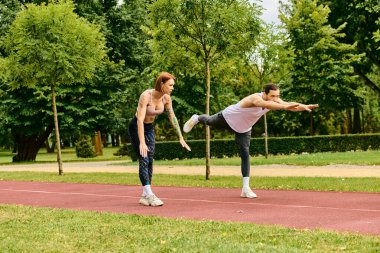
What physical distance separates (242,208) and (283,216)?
3.52 ft

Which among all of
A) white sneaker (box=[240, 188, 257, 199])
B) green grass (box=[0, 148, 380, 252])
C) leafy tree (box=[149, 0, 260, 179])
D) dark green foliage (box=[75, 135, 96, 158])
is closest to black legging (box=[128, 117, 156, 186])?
green grass (box=[0, 148, 380, 252])

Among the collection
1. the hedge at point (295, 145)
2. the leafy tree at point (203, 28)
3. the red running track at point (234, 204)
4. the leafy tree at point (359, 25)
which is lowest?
the red running track at point (234, 204)

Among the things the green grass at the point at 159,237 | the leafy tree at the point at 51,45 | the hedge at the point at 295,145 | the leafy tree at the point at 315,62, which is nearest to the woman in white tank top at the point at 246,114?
the green grass at the point at 159,237

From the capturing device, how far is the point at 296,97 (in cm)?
3044

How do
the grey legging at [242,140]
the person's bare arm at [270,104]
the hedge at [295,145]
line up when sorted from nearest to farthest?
the person's bare arm at [270,104] → the grey legging at [242,140] → the hedge at [295,145]

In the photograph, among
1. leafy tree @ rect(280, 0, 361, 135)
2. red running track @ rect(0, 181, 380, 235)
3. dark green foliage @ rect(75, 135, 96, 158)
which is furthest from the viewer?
dark green foliage @ rect(75, 135, 96, 158)

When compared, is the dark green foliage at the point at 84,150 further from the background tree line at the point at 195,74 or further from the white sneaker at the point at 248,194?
the white sneaker at the point at 248,194

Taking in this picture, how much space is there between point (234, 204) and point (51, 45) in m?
11.3

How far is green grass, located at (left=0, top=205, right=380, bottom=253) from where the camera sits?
222 inches

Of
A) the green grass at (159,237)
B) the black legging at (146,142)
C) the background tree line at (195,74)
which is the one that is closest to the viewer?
the green grass at (159,237)

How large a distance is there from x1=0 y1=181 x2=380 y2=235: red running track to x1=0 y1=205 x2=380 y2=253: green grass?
2.31ft

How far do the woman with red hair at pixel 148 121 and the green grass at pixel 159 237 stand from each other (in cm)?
134

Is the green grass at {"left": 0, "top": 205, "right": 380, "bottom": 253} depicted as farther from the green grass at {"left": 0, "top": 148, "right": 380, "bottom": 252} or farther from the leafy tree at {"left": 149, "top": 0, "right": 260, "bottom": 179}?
the leafy tree at {"left": 149, "top": 0, "right": 260, "bottom": 179}

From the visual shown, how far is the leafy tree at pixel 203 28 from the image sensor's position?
14617 millimetres
